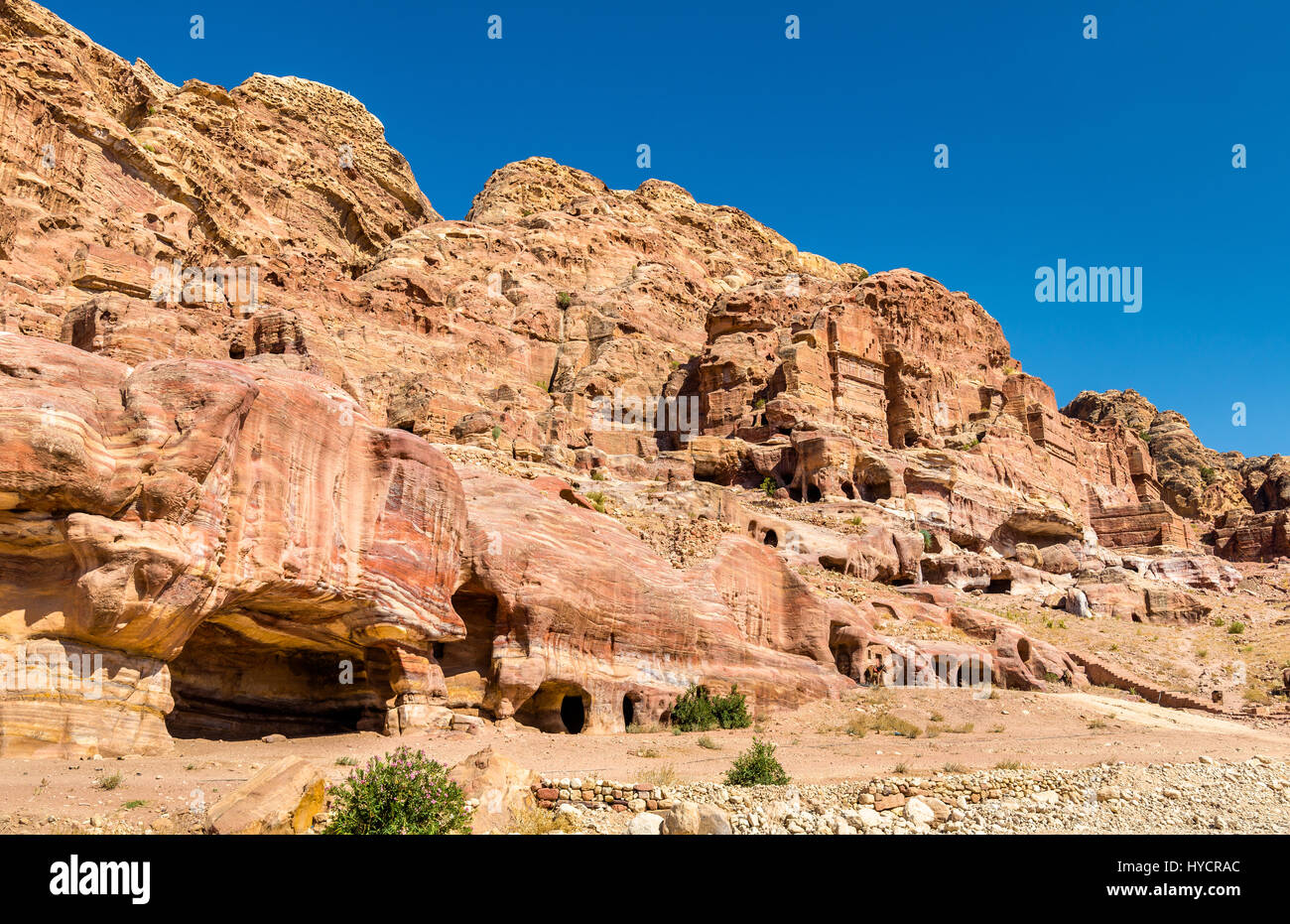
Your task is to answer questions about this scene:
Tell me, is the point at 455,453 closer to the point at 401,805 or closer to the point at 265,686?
the point at 265,686

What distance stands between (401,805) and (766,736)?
44.4 ft

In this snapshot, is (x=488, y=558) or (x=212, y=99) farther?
(x=212, y=99)

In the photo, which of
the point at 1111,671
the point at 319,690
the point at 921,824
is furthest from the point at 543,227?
the point at 921,824

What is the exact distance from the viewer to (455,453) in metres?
34.0

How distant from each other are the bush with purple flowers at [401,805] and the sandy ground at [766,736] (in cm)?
172

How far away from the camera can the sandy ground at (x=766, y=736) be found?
11.3 m

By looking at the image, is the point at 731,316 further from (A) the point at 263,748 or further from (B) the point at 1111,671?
(A) the point at 263,748

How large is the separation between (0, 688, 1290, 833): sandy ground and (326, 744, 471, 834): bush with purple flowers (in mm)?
1724

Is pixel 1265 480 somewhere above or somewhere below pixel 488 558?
above

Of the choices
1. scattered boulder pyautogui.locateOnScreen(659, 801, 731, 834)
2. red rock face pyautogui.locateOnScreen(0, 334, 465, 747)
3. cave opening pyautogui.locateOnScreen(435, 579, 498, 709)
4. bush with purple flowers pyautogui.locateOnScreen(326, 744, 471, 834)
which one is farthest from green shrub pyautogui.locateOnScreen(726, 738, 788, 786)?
cave opening pyautogui.locateOnScreen(435, 579, 498, 709)

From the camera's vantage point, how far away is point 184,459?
1510cm

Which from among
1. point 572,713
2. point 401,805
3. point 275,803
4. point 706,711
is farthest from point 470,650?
point 275,803
